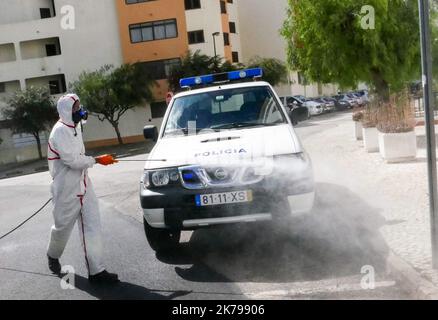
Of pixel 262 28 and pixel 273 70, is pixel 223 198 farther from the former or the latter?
pixel 262 28

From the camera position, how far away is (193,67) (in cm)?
4041

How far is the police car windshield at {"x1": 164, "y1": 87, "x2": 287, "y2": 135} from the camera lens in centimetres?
682

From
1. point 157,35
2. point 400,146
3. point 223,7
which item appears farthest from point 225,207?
point 223,7

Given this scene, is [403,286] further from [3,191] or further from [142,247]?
[3,191]

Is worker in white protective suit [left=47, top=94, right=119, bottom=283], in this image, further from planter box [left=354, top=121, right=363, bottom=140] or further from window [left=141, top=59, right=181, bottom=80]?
window [left=141, top=59, right=181, bottom=80]

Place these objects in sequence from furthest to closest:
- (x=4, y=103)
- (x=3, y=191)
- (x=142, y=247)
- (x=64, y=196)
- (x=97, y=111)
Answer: (x=4, y=103) → (x=97, y=111) → (x=3, y=191) → (x=142, y=247) → (x=64, y=196)

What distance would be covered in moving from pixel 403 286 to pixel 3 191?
1421 cm

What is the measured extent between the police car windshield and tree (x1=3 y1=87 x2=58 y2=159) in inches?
1314

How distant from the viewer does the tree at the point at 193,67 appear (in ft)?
132

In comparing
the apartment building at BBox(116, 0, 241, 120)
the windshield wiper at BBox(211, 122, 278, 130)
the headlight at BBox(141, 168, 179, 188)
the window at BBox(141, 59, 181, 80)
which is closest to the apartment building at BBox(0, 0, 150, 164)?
the apartment building at BBox(116, 0, 241, 120)

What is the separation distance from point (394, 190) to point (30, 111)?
112ft

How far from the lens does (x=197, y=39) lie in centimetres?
4391

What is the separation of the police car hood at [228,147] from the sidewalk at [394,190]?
1.48 meters

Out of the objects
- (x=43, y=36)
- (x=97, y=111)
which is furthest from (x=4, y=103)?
(x=97, y=111)
